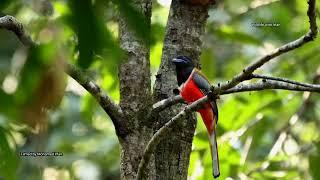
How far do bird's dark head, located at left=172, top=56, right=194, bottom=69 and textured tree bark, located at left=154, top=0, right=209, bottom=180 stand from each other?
4 centimetres

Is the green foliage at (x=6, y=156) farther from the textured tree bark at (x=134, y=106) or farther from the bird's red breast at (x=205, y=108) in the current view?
the bird's red breast at (x=205, y=108)

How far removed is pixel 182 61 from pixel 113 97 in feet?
3.69

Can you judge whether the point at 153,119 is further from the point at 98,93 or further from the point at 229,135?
the point at 229,135

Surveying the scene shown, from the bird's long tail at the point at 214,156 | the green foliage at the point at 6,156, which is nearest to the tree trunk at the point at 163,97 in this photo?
the bird's long tail at the point at 214,156

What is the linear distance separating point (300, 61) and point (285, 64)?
16 centimetres

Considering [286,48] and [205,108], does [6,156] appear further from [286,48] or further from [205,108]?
[205,108]

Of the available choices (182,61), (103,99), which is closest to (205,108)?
(182,61)

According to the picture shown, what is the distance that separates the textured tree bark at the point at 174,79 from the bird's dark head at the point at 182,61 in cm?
4

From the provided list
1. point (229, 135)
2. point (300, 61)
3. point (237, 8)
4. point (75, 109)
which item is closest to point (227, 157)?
point (229, 135)

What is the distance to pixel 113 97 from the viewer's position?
4.75 m

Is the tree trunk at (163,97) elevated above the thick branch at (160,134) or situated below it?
above

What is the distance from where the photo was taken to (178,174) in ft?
11.1

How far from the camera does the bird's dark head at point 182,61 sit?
143 inches

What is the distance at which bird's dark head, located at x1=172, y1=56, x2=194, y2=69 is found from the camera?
3638mm
